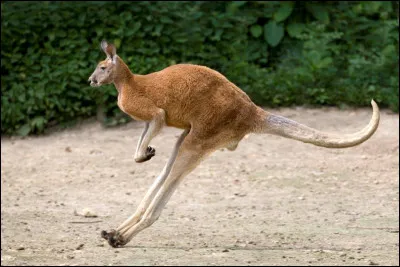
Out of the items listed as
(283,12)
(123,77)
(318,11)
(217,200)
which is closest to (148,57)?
(283,12)

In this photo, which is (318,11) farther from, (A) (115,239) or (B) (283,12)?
(A) (115,239)

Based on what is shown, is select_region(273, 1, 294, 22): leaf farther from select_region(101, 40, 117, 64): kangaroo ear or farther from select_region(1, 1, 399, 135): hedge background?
select_region(101, 40, 117, 64): kangaroo ear

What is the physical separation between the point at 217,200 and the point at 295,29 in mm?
4193

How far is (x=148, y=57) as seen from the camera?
12.2 m

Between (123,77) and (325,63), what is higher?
(123,77)

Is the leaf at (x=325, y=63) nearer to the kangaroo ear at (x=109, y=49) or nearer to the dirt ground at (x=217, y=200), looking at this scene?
the dirt ground at (x=217, y=200)

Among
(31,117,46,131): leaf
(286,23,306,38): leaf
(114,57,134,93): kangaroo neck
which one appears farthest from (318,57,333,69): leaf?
(114,57,134,93): kangaroo neck

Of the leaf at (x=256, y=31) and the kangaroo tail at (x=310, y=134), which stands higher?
the kangaroo tail at (x=310, y=134)

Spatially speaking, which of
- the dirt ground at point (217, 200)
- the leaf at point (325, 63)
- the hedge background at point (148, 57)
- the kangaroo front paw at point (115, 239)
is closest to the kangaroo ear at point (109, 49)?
the kangaroo front paw at point (115, 239)

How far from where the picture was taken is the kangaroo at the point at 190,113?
19.8 feet

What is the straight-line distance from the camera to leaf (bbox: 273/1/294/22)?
12.9 m

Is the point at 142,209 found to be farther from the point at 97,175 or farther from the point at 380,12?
the point at 380,12

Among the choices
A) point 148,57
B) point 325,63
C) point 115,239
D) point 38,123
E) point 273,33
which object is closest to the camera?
point 115,239

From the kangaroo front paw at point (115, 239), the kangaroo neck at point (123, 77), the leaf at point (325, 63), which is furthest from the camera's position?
the leaf at point (325, 63)
